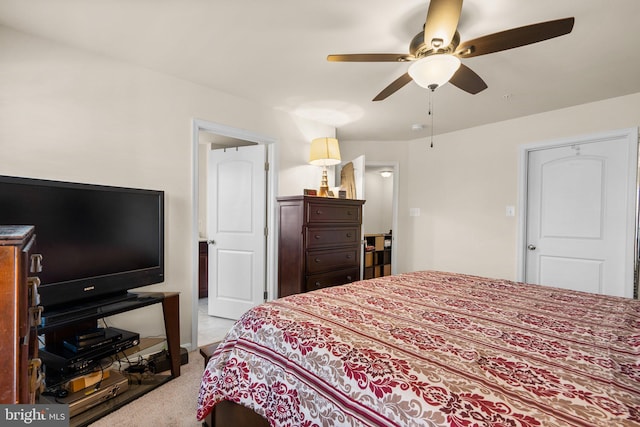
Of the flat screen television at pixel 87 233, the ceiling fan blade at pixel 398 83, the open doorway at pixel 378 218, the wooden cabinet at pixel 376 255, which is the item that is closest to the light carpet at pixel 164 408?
the flat screen television at pixel 87 233

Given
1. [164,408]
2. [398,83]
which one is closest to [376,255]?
[398,83]

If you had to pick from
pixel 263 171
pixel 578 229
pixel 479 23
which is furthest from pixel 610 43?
pixel 263 171

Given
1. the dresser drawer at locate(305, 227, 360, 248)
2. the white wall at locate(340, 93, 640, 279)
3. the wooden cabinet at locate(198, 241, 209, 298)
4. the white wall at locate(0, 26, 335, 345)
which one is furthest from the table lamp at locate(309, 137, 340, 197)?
the wooden cabinet at locate(198, 241, 209, 298)

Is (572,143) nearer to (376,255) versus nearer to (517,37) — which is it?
(517,37)

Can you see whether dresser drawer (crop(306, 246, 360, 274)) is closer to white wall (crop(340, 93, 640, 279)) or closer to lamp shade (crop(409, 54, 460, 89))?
white wall (crop(340, 93, 640, 279))

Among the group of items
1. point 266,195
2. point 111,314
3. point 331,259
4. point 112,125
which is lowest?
point 111,314

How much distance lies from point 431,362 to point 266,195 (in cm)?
283

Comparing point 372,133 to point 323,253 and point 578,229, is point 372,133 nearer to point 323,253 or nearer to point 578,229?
point 323,253

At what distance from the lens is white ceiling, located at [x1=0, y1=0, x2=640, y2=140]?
175 centimetres

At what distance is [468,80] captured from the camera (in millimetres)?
1977

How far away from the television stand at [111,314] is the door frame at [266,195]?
493 millimetres

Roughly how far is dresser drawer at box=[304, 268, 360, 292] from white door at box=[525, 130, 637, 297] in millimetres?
2054

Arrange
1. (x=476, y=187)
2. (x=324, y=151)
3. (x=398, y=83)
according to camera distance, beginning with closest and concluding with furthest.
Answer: (x=398, y=83) → (x=324, y=151) → (x=476, y=187)

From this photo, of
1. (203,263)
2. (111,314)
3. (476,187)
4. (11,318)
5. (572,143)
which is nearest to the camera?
(11,318)
